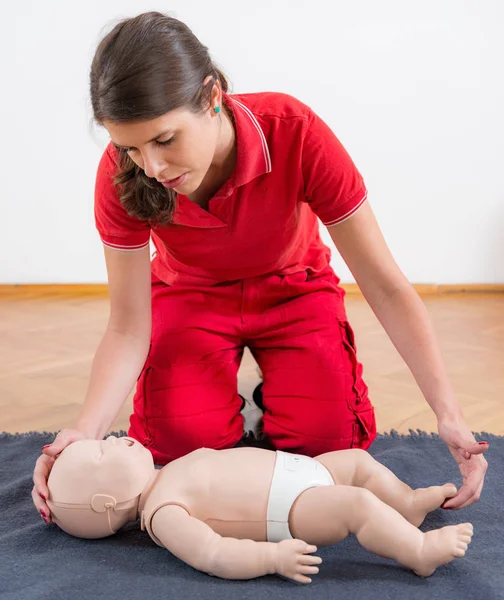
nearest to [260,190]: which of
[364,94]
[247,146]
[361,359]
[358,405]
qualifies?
[247,146]

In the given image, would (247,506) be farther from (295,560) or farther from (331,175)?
(331,175)

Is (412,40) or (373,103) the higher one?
(412,40)

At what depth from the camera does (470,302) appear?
3232 mm

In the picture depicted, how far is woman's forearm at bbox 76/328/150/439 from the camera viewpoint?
4.28 feet

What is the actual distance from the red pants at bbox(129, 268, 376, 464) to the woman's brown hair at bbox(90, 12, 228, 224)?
544 mm

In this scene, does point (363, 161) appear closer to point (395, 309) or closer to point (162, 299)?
point (162, 299)

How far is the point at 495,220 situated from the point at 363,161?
0.67m

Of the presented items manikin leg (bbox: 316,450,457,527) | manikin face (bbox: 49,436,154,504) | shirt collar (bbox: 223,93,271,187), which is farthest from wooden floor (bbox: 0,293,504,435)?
shirt collar (bbox: 223,93,271,187)

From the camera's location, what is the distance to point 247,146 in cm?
133

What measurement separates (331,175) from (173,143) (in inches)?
13.4

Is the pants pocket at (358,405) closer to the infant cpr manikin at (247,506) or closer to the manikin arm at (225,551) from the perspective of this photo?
the infant cpr manikin at (247,506)

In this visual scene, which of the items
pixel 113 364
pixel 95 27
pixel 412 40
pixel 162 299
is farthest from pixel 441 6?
pixel 113 364

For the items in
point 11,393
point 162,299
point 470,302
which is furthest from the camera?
point 470,302

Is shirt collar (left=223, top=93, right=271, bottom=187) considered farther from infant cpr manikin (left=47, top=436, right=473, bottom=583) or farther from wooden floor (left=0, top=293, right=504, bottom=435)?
wooden floor (left=0, top=293, right=504, bottom=435)
